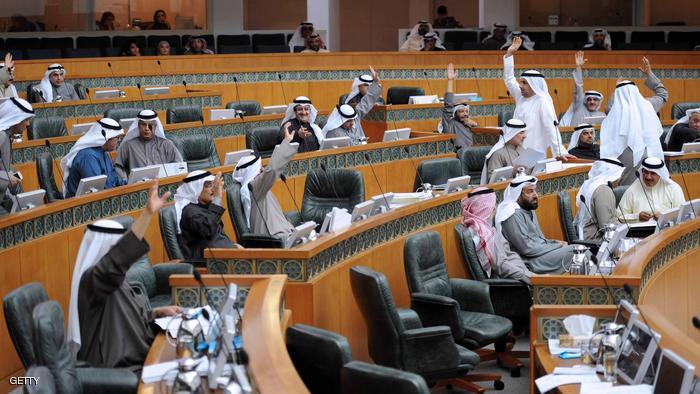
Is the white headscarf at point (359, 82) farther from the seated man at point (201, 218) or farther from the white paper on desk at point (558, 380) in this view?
the white paper on desk at point (558, 380)

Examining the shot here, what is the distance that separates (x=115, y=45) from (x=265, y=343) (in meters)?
13.7

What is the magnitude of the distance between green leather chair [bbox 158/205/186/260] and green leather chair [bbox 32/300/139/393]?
2.83 m

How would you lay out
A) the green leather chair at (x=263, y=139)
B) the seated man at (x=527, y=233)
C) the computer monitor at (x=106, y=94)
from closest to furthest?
the seated man at (x=527, y=233) < the green leather chair at (x=263, y=139) < the computer monitor at (x=106, y=94)

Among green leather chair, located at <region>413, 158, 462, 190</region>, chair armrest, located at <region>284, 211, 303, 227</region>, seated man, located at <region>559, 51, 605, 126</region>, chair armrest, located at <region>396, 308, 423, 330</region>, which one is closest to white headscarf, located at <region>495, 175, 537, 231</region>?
green leather chair, located at <region>413, 158, 462, 190</region>

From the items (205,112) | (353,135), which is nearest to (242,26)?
(205,112)

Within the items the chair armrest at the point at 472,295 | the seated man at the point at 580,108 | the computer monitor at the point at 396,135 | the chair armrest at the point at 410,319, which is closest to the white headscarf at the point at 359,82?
the computer monitor at the point at 396,135

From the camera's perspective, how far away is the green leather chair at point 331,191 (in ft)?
30.5

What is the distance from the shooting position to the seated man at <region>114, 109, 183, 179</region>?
10203mm

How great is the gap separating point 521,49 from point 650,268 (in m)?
11.6

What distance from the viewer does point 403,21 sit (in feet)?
73.8

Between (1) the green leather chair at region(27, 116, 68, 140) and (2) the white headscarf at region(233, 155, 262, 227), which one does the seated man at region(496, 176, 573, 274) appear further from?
(1) the green leather chair at region(27, 116, 68, 140)

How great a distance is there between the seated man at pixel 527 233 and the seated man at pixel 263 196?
5.04 ft

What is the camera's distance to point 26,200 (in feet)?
26.9

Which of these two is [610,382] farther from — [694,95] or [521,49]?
[521,49]
